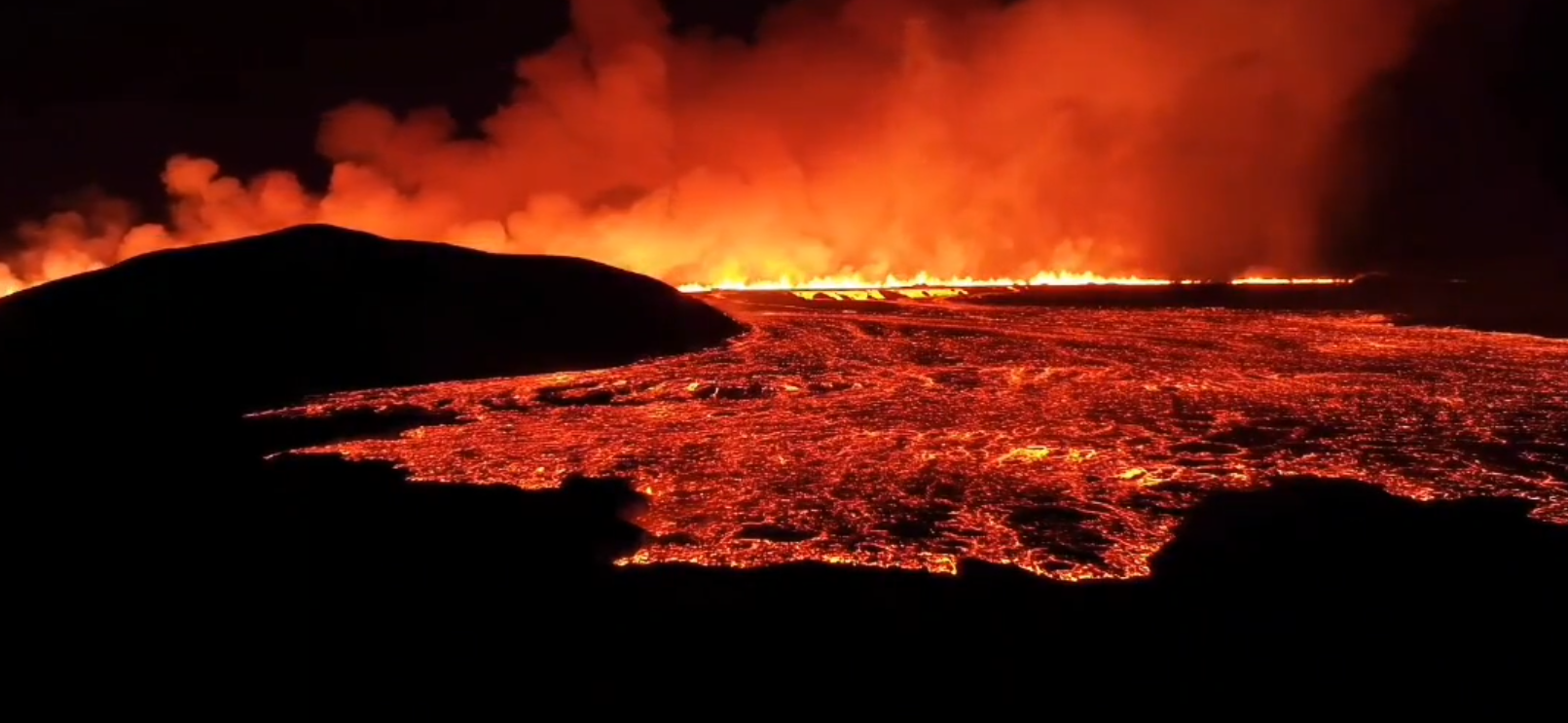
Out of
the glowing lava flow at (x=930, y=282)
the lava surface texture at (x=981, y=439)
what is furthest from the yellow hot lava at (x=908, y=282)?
the lava surface texture at (x=981, y=439)

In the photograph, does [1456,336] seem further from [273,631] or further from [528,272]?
[273,631]

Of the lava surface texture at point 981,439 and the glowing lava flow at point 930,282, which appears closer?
the lava surface texture at point 981,439

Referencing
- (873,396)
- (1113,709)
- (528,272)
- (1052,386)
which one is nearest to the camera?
(1113,709)

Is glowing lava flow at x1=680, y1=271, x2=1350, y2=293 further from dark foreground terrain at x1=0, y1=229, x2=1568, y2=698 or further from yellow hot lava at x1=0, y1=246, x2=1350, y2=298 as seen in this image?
dark foreground terrain at x1=0, y1=229, x2=1568, y2=698

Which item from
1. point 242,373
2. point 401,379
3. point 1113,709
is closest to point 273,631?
point 1113,709

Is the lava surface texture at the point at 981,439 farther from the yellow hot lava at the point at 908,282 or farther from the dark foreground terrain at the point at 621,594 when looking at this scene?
the yellow hot lava at the point at 908,282

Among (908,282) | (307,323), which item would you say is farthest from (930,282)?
(307,323)
